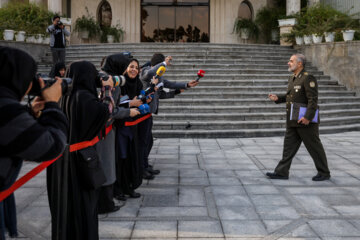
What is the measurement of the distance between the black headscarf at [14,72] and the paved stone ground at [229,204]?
219 centimetres

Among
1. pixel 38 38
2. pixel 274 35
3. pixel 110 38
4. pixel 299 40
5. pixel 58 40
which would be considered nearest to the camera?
pixel 58 40

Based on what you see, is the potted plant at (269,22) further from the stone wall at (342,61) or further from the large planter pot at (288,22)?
the stone wall at (342,61)

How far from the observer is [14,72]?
1.97 m

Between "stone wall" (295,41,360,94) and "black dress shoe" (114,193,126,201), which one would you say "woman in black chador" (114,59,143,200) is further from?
"stone wall" (295,41,360,94)

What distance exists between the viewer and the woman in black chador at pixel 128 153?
4.71 meters

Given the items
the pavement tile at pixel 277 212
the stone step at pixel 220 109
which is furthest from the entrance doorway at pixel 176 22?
the pavement tile at pixel 277 212

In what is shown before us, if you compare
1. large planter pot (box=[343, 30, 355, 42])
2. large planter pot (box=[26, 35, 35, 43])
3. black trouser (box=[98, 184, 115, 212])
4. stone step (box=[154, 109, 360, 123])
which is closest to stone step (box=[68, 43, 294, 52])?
large planter pot (box=[26, 35, 35, 43])

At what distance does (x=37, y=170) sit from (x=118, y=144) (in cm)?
186

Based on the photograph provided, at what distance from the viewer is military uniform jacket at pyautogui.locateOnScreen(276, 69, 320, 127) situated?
5.54 meters

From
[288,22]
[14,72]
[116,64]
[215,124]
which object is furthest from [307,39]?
[14,72]

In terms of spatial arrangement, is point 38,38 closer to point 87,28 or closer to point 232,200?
point 87,28

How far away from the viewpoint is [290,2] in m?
18.1

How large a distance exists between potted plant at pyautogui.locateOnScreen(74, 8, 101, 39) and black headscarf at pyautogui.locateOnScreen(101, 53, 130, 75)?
54.7 ft

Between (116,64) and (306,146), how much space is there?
3126 millimetres
